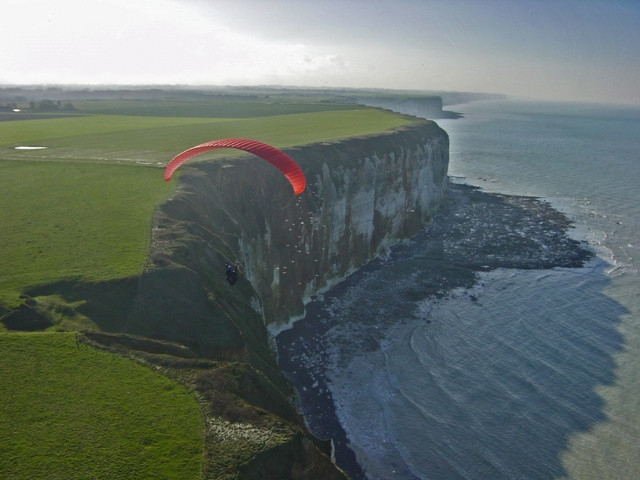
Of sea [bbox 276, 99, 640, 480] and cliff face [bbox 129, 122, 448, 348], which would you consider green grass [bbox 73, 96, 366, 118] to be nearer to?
cliff face [bbox 129, 122, 448, 348]

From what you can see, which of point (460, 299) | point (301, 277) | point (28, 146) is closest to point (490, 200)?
point (460, 299)

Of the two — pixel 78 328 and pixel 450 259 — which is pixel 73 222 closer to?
pixel 78 328

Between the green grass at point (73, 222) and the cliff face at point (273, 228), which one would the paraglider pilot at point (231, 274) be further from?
the green grass at point (73, 222)

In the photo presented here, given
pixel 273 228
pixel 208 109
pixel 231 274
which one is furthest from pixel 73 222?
pixel 208 109

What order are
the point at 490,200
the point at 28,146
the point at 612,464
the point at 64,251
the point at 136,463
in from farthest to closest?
1. the point at 490,200
2. the point at 28,146
3. the point at 612,464
4. the point at 64,251
5. the point at 136,463

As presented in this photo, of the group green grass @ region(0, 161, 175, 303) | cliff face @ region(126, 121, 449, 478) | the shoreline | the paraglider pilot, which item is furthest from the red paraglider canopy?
the shoreline

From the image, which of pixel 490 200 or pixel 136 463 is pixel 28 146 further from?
pixel 490 200
